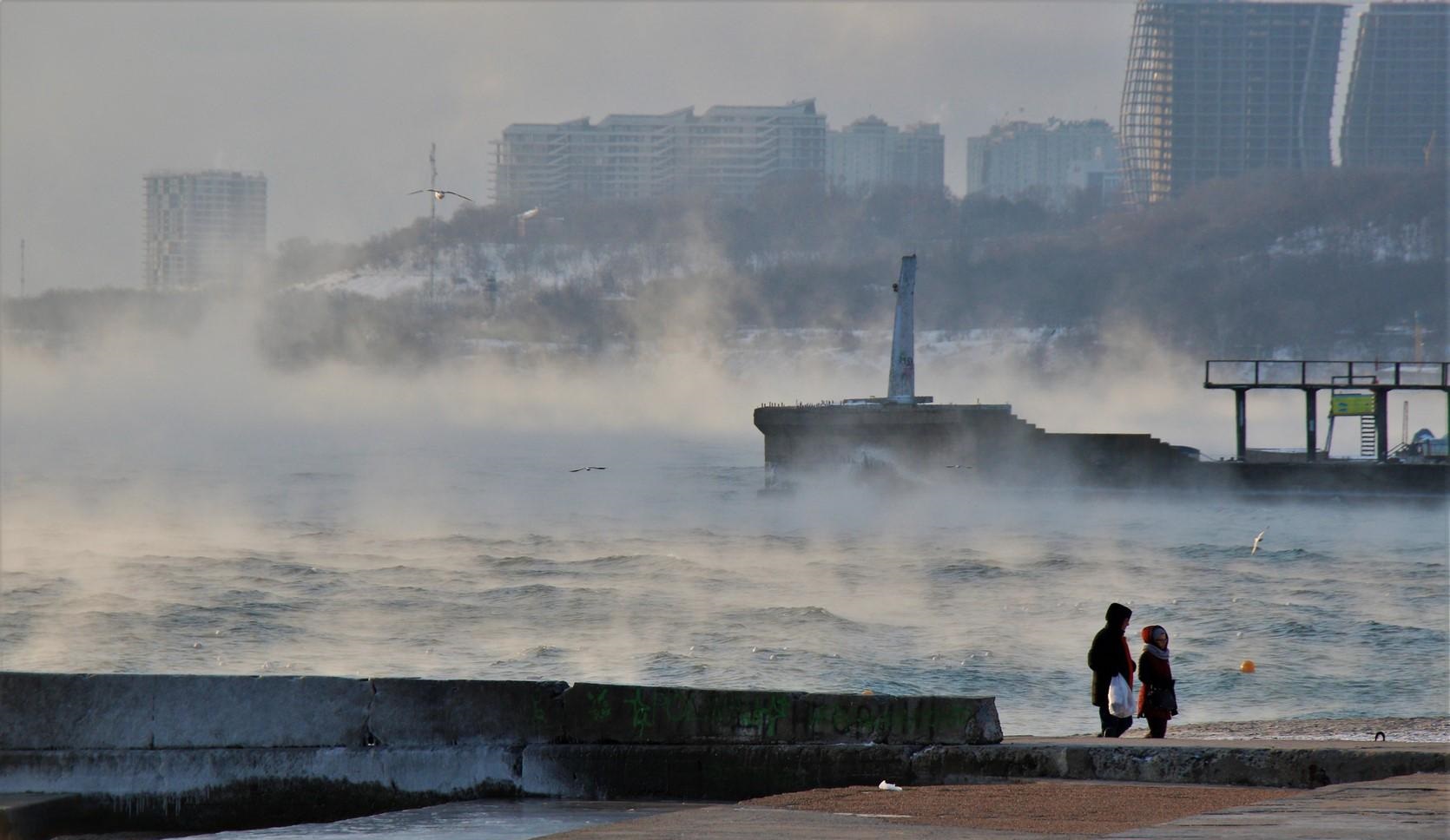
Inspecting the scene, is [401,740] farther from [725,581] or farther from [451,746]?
[725,581]

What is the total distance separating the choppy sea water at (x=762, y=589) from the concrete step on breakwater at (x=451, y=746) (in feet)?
29.2

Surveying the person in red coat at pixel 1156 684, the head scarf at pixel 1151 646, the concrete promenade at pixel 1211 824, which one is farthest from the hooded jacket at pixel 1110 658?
the concrete promenade at pixel 1211 824

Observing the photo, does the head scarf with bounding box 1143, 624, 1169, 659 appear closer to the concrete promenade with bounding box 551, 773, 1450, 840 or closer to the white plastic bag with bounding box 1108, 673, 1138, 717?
the white plastic bag with bounding box 1108, 673, 1138, 717

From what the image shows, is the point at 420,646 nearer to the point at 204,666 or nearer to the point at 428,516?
the point at 204,666

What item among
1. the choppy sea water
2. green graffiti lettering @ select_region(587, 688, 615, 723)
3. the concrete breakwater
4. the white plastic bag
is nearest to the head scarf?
the white plastic bag

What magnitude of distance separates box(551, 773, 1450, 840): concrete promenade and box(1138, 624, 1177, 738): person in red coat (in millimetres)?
3673

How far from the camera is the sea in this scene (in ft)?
78.2

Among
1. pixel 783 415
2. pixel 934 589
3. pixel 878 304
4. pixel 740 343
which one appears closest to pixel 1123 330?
pixel 878 304

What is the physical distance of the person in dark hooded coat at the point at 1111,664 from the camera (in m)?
13.1

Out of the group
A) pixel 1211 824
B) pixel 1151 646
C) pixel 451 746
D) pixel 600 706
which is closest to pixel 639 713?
pixel 600 706

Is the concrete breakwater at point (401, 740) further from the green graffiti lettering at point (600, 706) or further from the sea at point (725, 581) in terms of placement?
the sea at point (725, 581)

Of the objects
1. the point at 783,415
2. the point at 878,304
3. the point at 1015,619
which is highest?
the point at 878,304

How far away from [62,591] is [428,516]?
1055 inches

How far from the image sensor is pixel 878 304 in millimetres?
196750
